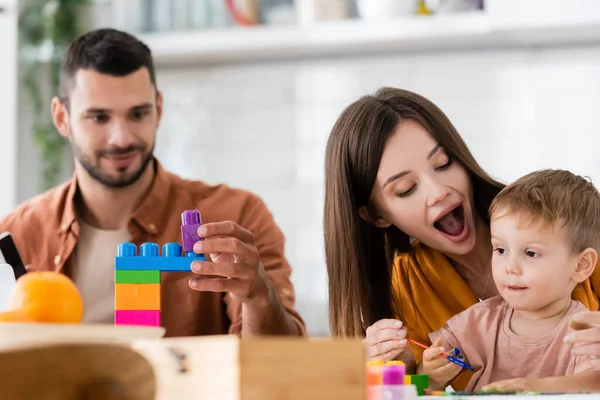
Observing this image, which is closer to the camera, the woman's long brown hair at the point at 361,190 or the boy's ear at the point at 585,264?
the boy's ear at the point at 585,264

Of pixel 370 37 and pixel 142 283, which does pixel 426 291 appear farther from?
pixel 370 37

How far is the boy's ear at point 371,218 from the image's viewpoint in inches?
73.0

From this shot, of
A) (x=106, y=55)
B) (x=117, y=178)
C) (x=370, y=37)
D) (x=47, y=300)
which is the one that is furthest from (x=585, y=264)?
(x=370, y=37)

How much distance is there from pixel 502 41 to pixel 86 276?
1.78m

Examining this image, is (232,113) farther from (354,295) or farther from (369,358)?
(369,358)

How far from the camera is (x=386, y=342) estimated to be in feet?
5.08

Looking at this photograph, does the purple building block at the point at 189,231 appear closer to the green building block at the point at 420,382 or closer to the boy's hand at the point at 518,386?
→ the green building block at the point at 420,382

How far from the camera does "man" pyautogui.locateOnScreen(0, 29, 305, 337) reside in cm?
228

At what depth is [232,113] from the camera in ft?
11.8

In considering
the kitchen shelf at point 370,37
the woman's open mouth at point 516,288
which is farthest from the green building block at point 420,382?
the kitchen shelf at point 370,37

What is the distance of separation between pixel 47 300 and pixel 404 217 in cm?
86

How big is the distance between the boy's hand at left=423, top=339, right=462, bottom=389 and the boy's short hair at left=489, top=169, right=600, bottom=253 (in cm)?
29

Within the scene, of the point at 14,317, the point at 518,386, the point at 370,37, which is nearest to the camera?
the point at 14,317

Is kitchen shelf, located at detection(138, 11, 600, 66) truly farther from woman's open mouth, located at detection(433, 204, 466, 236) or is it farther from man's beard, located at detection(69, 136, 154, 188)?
woman's open mouth, located at detection(433, 204, 466, 236)
